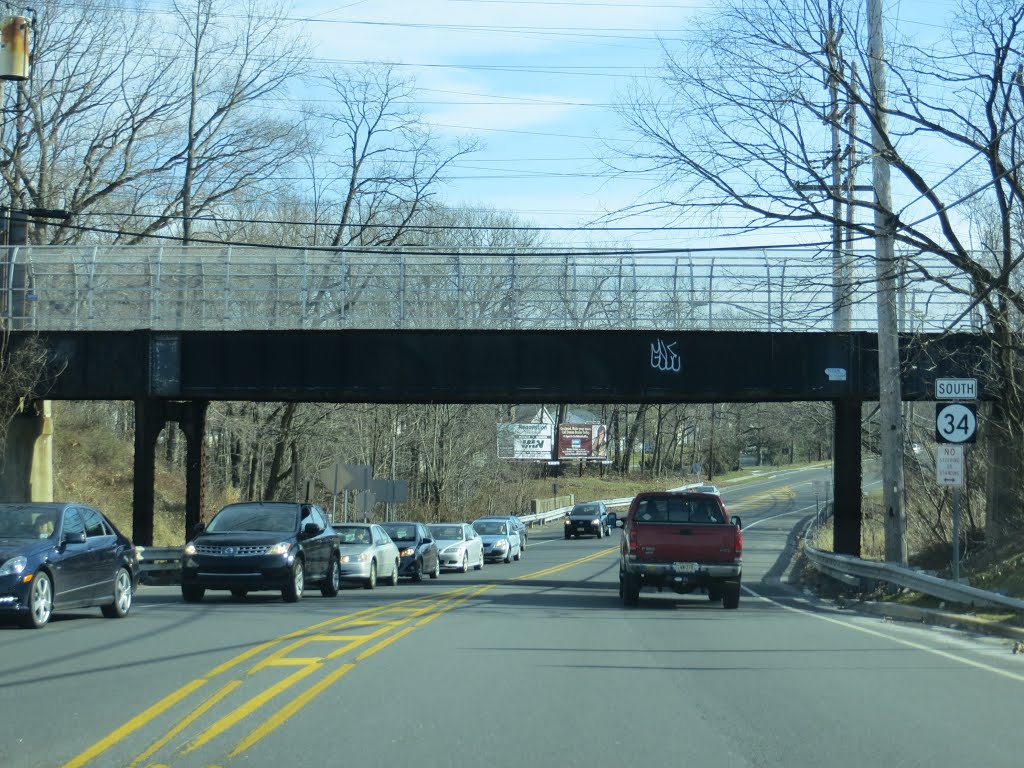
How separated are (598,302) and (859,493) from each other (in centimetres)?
763

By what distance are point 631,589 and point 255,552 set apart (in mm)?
6232

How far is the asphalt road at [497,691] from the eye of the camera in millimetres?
7559

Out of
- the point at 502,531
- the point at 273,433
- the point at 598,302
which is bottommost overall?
the point at 502,531

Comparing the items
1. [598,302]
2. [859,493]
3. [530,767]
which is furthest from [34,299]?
[530,767]

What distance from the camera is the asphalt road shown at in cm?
756

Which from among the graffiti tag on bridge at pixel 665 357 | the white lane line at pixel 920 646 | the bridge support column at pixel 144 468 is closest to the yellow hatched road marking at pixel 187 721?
the white lane line at pixel 920 646

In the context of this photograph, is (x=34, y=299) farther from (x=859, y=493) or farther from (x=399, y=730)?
(x=399, y=730)

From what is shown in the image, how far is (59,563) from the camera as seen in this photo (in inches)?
567

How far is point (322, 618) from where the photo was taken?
16406 mm

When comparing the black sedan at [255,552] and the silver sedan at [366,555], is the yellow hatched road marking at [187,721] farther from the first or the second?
the silver sedan at [366,555]

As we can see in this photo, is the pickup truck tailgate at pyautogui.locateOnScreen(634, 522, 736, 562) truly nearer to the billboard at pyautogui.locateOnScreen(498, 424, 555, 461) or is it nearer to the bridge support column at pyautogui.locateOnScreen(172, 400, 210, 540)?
the bridge support column at pyautogui.locateOnScreen(172, 400, 210, 540)

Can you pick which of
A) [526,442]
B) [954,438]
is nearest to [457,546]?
[954,438]

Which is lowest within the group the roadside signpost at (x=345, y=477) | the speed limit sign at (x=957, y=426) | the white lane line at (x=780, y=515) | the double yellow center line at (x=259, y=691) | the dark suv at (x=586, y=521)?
the white lane line at (x=780, y=515)

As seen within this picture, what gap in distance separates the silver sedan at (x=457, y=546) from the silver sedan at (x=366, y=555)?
21.2ft
